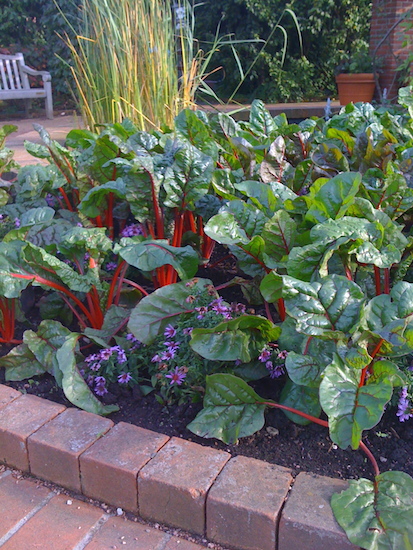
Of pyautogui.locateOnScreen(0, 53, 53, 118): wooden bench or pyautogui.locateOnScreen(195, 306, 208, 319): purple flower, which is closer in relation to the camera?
pyautogui.locateOnScreen(195, 306, 208, 319): purple flower

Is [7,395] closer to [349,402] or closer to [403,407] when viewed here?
[349,402]

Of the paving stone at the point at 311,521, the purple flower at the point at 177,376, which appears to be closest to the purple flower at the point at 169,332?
the purple flower at the point at 177,376

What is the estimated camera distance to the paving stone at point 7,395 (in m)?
1.68

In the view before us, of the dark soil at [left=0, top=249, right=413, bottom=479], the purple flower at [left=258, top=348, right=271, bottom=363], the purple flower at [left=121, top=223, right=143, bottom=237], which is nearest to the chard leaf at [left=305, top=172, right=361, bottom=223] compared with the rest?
the purple flower at [left=258, top=348, right=271, bottom=363]

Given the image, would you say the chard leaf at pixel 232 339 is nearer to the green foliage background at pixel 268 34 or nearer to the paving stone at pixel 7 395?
the paving stone at pixel 7 395

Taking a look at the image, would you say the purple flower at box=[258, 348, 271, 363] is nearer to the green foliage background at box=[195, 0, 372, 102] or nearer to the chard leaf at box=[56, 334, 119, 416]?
the chard leaf at box=[56, 334, 119, 416]

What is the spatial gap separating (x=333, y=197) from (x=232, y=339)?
0.50 meters

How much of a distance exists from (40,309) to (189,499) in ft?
3.44

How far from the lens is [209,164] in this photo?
6.30 feet

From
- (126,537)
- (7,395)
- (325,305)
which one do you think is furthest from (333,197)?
(7,395)

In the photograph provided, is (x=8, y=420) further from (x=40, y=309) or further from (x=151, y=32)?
(x=151, y=32)

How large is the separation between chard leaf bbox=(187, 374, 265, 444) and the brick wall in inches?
270

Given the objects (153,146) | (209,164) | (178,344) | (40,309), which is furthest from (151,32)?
(178,344)

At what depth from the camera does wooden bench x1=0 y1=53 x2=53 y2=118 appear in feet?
25.4
